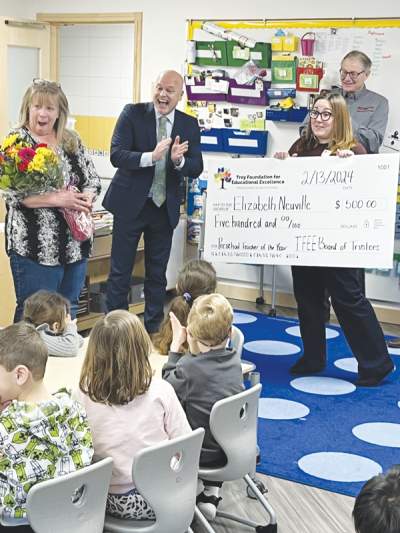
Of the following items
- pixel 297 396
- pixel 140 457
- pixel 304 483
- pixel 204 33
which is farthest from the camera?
pixel 204 33

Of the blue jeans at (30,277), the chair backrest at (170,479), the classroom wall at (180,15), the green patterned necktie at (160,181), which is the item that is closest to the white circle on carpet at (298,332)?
the classroom wall at (180,15)

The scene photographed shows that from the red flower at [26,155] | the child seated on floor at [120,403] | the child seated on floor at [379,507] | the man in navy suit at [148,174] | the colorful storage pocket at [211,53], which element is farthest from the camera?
the colorful storage pocket at [211,53]

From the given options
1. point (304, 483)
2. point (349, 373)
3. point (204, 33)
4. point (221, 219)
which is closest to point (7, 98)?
point (204, 33)

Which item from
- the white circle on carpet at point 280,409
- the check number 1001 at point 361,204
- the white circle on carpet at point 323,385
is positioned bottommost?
the white circle on carpet at point 280,409

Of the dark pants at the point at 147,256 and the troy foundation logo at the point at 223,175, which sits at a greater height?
the troy foundation logo at the point at 223,175

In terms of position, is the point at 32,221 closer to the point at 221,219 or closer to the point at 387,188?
the point at 221,219

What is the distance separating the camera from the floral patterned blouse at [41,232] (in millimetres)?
3449

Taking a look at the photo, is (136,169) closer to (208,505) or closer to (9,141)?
(9,141)

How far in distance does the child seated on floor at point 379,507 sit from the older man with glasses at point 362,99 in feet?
12.0

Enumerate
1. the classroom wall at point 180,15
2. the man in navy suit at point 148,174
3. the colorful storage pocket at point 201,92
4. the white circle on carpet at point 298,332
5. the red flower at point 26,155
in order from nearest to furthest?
the red flower at point 26,155 → the man in navy suit at point 148,174 → the white circle on carpet at point 298,332 → the classroom wall at point 180,15 → the colorful storage pocket at point 201,92

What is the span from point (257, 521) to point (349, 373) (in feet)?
5.62

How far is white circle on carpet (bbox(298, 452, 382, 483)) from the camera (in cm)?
301

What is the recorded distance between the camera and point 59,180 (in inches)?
132

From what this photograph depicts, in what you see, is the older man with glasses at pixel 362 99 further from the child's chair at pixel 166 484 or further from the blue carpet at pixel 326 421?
the child's chair at pixel 166 484
